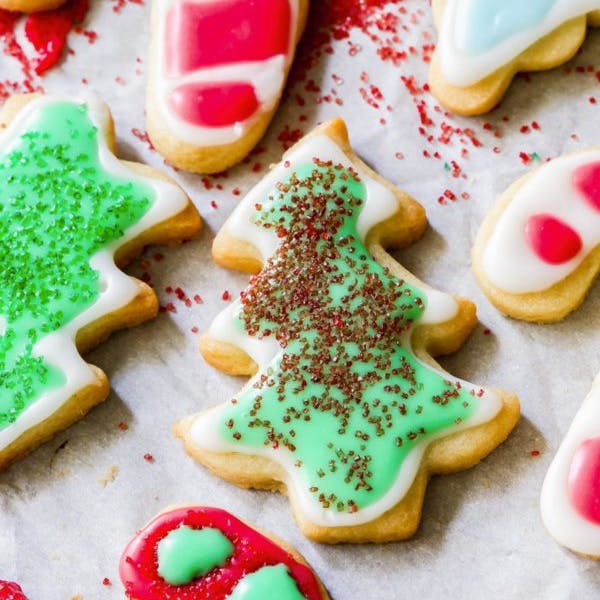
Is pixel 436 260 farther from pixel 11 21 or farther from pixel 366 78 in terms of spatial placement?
pixel 11 21

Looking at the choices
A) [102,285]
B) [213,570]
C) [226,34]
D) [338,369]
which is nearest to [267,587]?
[213,570]

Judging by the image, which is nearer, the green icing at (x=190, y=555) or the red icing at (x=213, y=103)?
the green icing at (x=190, y=555)

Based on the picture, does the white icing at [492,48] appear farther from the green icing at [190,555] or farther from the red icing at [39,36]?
the green icing at [190,555]

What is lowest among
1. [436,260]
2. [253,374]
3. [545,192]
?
[253,374]

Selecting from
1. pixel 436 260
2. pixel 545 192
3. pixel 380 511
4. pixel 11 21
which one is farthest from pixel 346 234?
pixel 11 21

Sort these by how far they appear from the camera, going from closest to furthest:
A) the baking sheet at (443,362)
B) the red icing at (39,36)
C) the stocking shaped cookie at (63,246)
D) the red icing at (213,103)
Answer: the baking sheet at (443,362) < the stocking shaped cookie at (63,246) < the red icing at (213,103) < the red icing at (39,36)

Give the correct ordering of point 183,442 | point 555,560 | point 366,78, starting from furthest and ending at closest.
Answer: point 366,78, point 183,442, point 555,560

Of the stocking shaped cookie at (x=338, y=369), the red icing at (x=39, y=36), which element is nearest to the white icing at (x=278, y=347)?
the stocking shaped cookie at (x=338, y=369)

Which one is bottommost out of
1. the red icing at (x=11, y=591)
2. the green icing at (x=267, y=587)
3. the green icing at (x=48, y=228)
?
the red icing at (x=11, y=591)

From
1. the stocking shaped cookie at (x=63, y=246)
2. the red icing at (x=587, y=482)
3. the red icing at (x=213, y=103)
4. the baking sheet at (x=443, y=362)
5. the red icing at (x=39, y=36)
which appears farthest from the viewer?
the red icing at (x=39, y=36)
